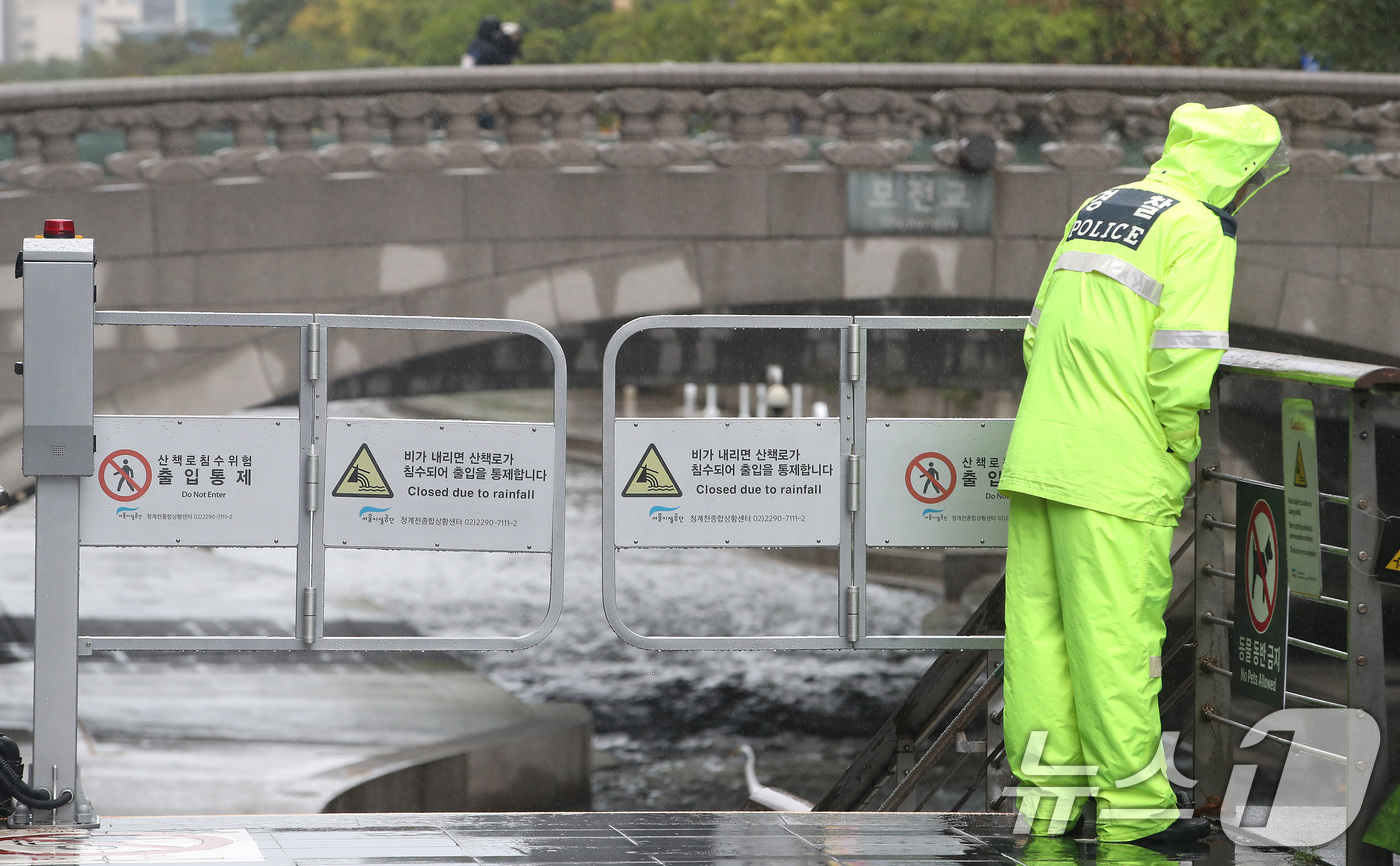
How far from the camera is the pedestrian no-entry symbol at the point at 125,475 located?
4508 millimetres

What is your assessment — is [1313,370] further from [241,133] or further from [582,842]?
[241,133]

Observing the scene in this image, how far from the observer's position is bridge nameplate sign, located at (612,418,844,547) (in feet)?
15.9

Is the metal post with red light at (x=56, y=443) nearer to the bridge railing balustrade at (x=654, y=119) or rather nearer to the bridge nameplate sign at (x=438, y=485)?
the bridge nameplate sign at (x=438, y=485)

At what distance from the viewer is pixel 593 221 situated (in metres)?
12.5

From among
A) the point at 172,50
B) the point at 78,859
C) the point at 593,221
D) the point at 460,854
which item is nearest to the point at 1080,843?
the point at 460,854

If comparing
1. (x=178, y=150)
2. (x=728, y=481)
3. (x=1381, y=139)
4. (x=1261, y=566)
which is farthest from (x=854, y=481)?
(x=1381, y=139)

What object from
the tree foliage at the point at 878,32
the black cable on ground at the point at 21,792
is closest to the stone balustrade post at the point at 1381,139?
the tree foliage at the point at 878,32

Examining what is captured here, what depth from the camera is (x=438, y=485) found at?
477cm

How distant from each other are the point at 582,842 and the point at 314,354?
1.62 m

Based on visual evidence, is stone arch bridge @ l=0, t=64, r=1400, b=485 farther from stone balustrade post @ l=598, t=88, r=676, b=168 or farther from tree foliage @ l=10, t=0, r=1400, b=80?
tree foliage @ l=10, t=0, r=1400, b=80

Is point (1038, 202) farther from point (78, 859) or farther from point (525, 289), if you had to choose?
point (78, 859)

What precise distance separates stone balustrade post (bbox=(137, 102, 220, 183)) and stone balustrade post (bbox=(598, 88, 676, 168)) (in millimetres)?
2985

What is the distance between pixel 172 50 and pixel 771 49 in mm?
16339

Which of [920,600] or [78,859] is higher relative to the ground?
[78,859]
